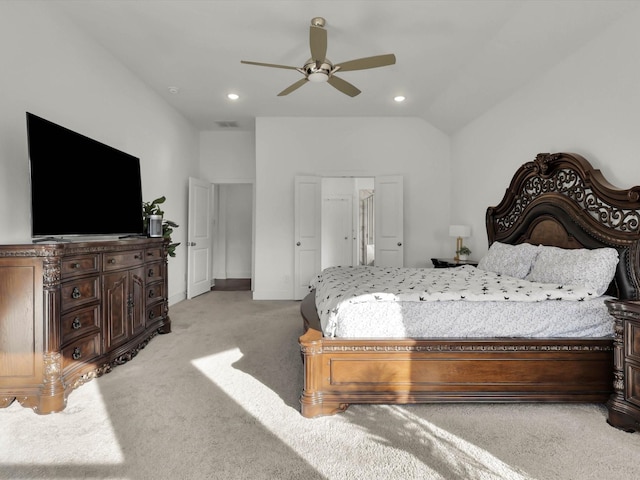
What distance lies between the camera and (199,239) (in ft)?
19.4

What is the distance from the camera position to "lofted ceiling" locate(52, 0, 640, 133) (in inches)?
112

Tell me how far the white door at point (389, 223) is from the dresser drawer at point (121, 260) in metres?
3.56

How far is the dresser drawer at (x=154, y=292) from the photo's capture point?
11.2ft

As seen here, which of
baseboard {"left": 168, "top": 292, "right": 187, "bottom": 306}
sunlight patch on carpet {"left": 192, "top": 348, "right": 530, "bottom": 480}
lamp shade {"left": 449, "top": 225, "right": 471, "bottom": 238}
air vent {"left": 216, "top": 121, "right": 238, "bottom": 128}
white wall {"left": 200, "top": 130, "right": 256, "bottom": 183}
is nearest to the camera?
sunlight patch on carpet {"left": 192, "top": 348, "right": 530, "bottom": 480}

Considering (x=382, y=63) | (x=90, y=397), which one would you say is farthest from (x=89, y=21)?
(x=90, y=397)

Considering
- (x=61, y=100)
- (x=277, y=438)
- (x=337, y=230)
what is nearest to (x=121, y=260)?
(x=61, y=100)

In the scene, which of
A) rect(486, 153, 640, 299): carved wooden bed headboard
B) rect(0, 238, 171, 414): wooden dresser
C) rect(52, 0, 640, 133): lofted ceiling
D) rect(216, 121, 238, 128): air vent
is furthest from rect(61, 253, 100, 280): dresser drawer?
rect(216, 121, 238, 128): air vent

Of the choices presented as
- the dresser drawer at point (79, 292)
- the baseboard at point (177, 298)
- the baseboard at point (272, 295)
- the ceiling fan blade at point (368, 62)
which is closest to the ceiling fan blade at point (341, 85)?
the ceiling fan blade at point (368, 62)

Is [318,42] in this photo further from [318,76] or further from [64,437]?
[64,437]

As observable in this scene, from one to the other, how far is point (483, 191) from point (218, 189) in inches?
217

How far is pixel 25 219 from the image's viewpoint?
2.63 m

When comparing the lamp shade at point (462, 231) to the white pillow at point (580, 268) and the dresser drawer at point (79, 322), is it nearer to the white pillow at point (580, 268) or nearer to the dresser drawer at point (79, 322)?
the white pillow at point (580, 268)

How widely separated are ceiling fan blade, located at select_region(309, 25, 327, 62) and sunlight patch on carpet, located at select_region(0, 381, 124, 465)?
283 cm

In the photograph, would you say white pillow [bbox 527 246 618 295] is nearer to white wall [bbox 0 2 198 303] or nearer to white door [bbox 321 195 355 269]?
white wall [bbox 0 2 198 303]
